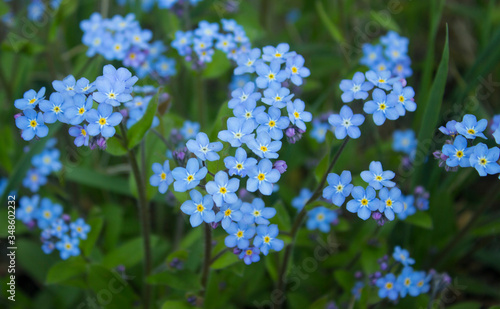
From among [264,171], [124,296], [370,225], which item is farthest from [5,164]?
[370,225]

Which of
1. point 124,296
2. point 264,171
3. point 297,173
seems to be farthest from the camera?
point 297,173

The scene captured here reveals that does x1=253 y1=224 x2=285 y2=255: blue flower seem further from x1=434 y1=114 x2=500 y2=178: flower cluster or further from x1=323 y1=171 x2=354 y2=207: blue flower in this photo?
x1=434 y1=114 x2=500 y2=178: flower cluster

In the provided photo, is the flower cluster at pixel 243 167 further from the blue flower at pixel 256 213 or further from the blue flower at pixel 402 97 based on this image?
the blue flower at pixel 402 97

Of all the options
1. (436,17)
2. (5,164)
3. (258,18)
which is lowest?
(436,17)

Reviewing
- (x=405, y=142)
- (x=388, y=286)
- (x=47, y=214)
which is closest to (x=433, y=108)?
(x=388, y=286)

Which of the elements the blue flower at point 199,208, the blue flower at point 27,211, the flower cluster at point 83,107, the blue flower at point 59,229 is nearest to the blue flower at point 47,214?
the blue flower at point 27,211

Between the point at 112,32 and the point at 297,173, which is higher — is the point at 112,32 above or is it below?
above

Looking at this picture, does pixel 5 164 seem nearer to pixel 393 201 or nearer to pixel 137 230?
pixel 137 230

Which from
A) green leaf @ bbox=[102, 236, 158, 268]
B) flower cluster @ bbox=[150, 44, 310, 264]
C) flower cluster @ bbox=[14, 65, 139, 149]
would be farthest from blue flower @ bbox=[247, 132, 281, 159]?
green leaf @ bbox=[102, 236, 158, 268]
